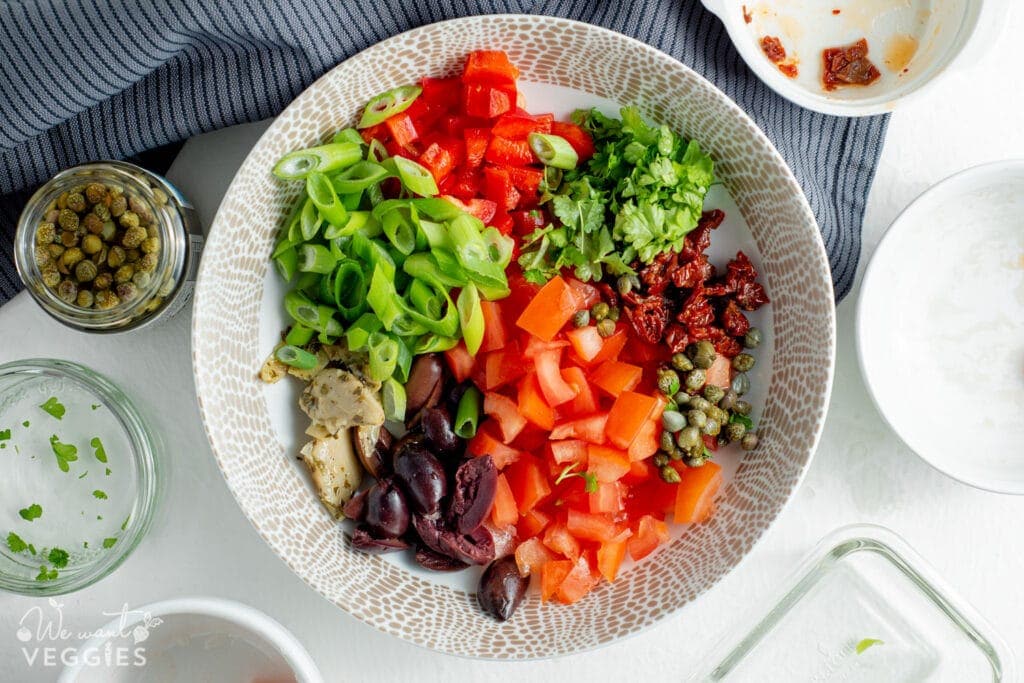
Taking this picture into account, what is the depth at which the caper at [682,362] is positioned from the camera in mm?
1694

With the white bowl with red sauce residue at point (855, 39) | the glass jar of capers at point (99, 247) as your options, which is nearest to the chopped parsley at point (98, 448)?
the glass jar of capers at point (99, 247)

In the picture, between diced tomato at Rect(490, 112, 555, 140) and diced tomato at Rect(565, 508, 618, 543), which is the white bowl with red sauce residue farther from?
diced tomato at Rect(565, 508, 618, 543)

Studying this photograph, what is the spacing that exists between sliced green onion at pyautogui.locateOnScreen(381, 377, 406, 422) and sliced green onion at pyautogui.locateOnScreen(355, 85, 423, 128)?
519 mm

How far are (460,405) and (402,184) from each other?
462 mm

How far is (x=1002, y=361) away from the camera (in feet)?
6.16

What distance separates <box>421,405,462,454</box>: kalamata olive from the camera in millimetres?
1683

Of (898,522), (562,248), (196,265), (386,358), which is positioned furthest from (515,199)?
(898,522)

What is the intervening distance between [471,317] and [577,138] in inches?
17.1

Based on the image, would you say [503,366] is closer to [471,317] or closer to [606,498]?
[471,317]

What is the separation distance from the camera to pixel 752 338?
5.74 feet

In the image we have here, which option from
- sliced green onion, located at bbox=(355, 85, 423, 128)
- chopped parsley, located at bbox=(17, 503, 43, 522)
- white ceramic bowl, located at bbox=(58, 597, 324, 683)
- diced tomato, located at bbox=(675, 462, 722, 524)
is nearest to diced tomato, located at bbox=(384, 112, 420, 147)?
sliced green onion, located at bbox=(355, 85, 423, 128)

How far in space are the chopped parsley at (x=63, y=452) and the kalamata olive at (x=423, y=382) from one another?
802mm

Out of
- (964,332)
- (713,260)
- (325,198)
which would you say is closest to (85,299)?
(325,198)

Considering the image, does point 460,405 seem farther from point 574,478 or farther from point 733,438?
point 733,438
